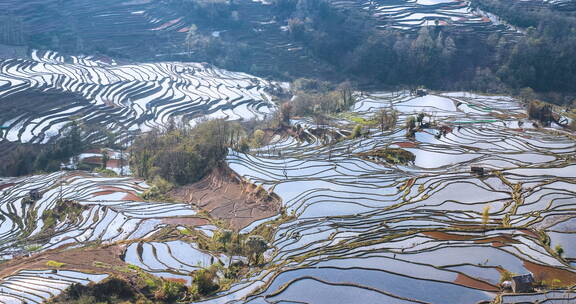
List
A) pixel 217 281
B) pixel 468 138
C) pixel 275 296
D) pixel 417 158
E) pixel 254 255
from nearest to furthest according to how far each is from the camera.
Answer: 1. pixel 275 296
2. pixel 217 281
3. pixel 254 255
4. pixel 417 158
5. pixel 468 138

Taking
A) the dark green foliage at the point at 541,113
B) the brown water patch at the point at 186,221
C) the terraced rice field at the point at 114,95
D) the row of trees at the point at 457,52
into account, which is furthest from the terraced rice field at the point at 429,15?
the brown water patch at the point at 186,221

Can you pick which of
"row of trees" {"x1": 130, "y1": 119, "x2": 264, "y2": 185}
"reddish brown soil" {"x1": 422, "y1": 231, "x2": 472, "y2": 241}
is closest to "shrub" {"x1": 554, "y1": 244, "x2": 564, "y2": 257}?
"reddish brown soil" {"x1": 422, "y1": 231, "x2": 472, "y2": 241}

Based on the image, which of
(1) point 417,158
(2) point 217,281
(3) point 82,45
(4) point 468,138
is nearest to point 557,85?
(4) point 468,138

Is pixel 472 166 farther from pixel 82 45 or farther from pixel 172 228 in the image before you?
pixel 82 45

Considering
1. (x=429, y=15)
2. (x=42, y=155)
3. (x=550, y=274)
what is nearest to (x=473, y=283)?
(x=550, y=274)

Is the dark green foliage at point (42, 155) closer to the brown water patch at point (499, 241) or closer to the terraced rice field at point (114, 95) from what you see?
the terraced rice field at point (114, 95)

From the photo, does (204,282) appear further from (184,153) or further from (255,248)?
(184,153)
